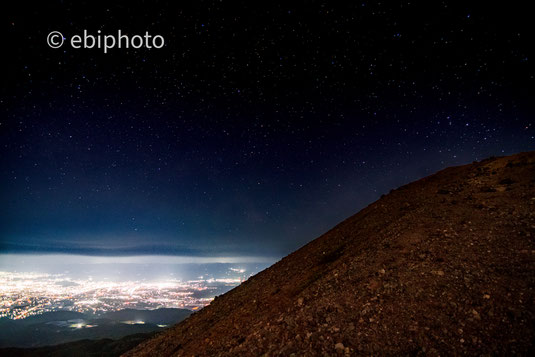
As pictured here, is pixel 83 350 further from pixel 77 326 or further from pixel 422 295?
pixel 77 326

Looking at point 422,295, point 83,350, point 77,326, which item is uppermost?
point 422,295

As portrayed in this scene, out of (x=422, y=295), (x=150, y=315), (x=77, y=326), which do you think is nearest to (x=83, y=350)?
(x=422, y=295)

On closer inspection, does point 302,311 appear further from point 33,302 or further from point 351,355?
point 33,302

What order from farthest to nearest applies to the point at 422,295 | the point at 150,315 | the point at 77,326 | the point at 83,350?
the point at 150,315 → the point at 77,326 → the point at 83,350 → the point at 422,295

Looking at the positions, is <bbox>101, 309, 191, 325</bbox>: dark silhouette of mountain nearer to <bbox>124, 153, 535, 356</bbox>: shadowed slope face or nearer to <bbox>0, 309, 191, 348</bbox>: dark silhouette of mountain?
<bbox>0, 309, 191, 348</bbox>: dark silhouette of mountain

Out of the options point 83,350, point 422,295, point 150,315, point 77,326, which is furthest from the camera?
point 150,315

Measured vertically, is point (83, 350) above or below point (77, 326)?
above

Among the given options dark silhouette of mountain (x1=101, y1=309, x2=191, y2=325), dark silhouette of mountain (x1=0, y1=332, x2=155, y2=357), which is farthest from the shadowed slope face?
dark silhouette of mountain (x1=101, y1=309, x2=191, y2=325)
